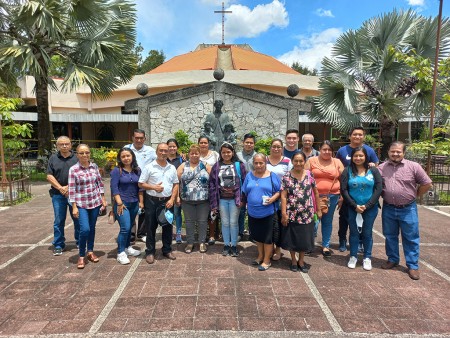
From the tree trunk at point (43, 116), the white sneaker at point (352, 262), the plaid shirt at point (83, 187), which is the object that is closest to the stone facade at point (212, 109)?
the tree trunk at point (43, 116)

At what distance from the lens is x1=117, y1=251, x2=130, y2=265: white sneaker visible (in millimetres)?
3976

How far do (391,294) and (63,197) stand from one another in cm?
421

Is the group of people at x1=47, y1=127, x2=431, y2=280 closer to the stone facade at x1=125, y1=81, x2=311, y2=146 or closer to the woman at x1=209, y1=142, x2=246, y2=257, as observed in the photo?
the woman at x1=209, y1=142, x2=246, y2=257

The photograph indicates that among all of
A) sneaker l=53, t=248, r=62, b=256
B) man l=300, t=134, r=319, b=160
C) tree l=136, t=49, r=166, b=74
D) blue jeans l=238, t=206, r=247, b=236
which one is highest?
tree l=136, t=49, r=166, b=74

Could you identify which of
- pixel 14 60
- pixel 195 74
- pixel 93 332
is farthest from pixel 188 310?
pixel 195 74

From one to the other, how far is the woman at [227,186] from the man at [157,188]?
532 mm

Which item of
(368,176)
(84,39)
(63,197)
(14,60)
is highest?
(84,39)

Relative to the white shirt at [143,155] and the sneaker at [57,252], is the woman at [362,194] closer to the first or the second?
the white shirt at [143,155]

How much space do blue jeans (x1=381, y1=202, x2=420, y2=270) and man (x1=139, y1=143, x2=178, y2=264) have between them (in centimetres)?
273

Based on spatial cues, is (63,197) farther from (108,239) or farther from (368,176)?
(368,176)

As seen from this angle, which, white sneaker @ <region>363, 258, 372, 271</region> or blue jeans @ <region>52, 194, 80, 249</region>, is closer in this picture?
white sneaker @ <region>363, 258, 372, 271</region>

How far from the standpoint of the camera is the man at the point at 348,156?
3992 mm

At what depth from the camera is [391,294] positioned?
10.5 feet

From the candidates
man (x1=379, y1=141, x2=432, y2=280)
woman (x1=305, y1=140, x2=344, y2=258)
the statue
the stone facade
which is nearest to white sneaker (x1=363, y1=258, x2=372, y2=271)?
man (x1=379, y1=141, x2=432, y2=280)
